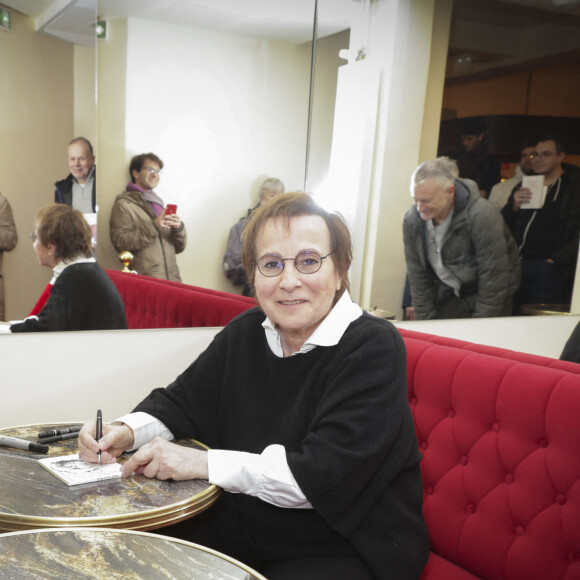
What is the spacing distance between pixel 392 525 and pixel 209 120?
1.47 metres

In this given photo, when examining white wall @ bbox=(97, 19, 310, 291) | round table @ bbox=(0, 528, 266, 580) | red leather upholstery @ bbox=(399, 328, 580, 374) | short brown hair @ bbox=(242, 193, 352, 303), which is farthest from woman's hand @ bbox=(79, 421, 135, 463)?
red leather upholstery @ bbox=(399, 328, 580, 374)

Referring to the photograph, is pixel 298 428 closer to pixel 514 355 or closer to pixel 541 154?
pixel 514 355

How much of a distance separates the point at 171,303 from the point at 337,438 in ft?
3.55

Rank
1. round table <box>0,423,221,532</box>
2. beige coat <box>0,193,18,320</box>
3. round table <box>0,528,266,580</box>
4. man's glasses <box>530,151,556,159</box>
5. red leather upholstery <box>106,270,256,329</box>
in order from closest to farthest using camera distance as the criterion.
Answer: round table <box>0,528,266,580</box>, round table <box>0,423,221,532</box>, beige coat <box>0,193,18,320</box>, red leather upholstery <box>106,270,256,329</box>, man's glasses <box>530,151,556,159</box>

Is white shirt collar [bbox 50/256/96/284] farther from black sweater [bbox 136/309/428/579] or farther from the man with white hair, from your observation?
the man with white hair

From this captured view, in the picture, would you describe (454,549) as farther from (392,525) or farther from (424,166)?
(424,166)

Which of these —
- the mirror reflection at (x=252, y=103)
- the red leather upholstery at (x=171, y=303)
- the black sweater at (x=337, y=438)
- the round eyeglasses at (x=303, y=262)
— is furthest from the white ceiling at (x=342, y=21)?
the black sweater at (x=337, y=438)

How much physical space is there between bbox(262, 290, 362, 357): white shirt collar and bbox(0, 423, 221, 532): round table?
1.28 feet

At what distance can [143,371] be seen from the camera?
88.1 inches

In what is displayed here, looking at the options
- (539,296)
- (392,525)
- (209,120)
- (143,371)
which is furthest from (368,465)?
(539,296)

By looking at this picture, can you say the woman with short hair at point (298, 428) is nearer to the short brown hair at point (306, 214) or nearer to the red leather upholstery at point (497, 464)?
the short brown hair at point (306, 214)

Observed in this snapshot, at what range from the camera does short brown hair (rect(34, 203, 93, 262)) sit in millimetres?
1964

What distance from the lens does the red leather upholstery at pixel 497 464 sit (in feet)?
4.96

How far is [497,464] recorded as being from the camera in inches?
64.9
